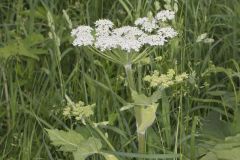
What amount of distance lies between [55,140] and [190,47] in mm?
1022

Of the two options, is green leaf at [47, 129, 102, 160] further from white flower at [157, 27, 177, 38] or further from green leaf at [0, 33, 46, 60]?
green leaf at [0, 33, 46, 60]

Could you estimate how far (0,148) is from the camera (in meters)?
2.13

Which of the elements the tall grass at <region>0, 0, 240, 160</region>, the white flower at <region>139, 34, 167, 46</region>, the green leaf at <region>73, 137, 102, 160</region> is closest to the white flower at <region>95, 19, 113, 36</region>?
the white flower at <region>139, 34, 167, 46</region>

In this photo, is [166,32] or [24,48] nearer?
[166,32]

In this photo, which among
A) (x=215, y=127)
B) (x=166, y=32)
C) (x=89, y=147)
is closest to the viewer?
(x=89, y=147)

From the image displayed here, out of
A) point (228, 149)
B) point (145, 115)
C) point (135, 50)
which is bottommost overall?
point (228, 149)

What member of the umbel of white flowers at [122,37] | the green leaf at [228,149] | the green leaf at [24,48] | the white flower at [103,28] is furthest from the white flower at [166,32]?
the green leaf at [24,48]

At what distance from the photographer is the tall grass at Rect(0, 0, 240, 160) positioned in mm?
1924

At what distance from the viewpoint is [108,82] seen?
2.06m

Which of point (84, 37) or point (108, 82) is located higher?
point (84, 37)

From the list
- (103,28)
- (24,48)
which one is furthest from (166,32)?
(24,48)

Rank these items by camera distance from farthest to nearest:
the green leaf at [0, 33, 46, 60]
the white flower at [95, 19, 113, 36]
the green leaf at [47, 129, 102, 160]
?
the green leaf at [0, 33, 46, 60], the white flower at [95, 19, 113, 36], the green leaf at [47, 129, 102, 160]

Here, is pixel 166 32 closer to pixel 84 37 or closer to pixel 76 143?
pixel 84 37

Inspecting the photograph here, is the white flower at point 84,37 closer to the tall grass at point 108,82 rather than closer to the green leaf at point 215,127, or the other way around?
the tall grass at point 108,82
